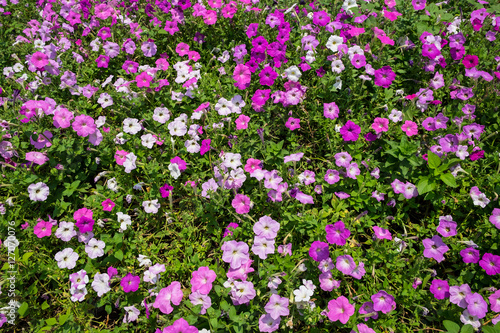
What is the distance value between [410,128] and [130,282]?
10.9 feet

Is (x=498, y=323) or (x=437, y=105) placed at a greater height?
(x=437, y=105)

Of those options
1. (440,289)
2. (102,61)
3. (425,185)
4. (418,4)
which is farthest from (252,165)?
(418,4)

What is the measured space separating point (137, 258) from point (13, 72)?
3.53 metres

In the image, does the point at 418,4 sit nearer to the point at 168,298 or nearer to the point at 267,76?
the point at 267,76

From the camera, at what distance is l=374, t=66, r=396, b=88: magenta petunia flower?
12.7 feet

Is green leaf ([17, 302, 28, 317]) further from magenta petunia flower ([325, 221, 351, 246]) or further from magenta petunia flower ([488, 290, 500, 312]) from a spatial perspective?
magenta petunia flower ([488, 290, 500, 312])

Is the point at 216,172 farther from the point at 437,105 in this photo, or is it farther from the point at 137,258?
the point at 437,105

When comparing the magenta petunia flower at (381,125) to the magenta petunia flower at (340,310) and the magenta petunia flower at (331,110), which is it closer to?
the magenta petunia flower at (331,110)

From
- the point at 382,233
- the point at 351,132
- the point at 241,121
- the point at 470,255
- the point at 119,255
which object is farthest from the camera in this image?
the point at 241,121

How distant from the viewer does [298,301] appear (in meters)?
2.66

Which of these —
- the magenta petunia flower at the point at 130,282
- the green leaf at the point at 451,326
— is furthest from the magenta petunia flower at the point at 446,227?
the magenta petunia flower at the point at 130,282

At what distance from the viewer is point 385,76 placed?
388 centimetres

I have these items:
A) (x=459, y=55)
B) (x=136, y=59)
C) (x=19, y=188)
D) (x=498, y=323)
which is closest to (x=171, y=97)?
(x=136, y=59)

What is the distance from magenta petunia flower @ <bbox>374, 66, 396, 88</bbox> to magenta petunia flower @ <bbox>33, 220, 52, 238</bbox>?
4019mm
